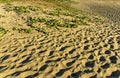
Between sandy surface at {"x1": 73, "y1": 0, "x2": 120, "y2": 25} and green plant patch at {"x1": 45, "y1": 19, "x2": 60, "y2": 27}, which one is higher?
green plant patch at {"x1": 45, "y1": 19, "x2": 60, "y2": 27}

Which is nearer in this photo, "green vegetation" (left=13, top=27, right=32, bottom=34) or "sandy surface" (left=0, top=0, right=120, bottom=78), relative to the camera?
"sandy surface" (left=0, top=0, right=120, bottom=78)

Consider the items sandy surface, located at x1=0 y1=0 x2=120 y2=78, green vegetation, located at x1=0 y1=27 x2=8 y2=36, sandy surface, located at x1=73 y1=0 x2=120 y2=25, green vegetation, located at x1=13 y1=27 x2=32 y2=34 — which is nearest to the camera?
sandy surface, located at x1=0 y1=0 x2=120 y2=78

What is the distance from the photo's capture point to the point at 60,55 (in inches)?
362

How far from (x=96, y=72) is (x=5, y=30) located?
5921 millimetres

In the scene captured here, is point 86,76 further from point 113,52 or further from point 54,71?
point 113,52

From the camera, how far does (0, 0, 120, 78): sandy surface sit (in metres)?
7.70

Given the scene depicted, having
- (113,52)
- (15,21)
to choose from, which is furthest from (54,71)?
(15,21)

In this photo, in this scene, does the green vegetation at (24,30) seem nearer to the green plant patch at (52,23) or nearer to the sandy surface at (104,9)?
the green plant patch at (52,23)

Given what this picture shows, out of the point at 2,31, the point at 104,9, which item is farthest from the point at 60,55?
the point at 104,9

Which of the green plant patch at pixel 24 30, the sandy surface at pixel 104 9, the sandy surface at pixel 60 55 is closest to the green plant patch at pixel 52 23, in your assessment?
the sandy surface at pixel 60 55

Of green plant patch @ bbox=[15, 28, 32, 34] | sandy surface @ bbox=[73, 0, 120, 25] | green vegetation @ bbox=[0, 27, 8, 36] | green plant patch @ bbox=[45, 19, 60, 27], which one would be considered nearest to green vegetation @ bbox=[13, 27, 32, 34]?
green plant patch @ bbox=[15, 28, 32, 34]

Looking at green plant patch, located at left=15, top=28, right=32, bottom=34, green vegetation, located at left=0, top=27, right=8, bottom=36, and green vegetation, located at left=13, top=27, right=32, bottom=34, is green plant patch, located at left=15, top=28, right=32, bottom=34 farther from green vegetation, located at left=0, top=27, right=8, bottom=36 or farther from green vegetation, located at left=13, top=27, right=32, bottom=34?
green vegetation, located at left=0, top=27, right=8, bottom=36

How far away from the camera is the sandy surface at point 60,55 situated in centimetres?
770

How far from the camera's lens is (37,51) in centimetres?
947
